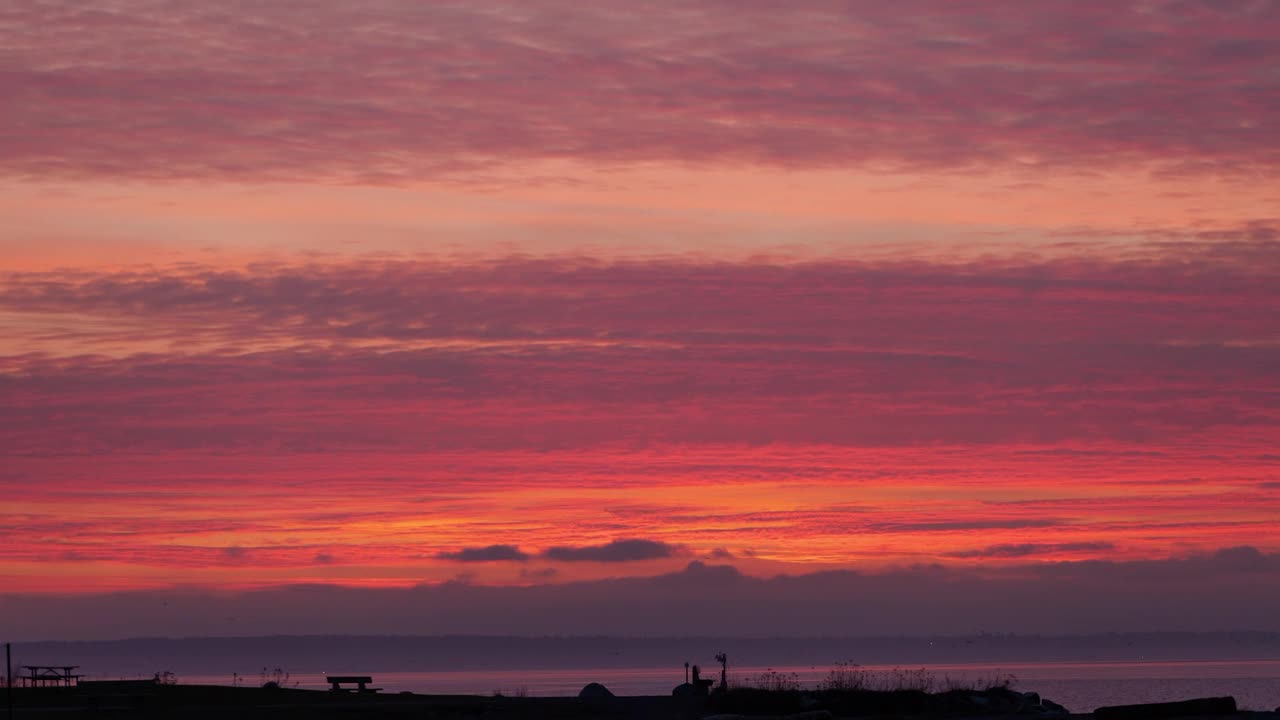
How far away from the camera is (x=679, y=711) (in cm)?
5466

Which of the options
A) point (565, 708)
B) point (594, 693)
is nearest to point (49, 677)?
point (594, 693)

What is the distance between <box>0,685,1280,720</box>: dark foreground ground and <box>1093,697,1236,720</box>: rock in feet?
0.56

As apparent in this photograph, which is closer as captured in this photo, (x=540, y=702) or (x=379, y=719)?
(x=379, y=719)

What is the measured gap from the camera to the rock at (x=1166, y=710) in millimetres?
49775

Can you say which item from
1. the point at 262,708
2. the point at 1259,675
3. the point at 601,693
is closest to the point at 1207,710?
the point at 601,693

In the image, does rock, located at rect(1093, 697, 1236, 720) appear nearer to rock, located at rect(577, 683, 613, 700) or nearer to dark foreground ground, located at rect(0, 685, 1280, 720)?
dark foreground ground, located at rect(0, 685, 1280, 720)

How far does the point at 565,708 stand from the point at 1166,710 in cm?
1790

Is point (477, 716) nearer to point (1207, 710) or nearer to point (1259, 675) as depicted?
point (1207, 710)

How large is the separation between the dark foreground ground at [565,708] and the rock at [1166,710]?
6.7 inches

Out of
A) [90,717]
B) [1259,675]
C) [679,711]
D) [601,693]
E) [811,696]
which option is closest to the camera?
[90,717]

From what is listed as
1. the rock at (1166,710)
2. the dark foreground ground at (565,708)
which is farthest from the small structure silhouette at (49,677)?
the rock at (1166,710)

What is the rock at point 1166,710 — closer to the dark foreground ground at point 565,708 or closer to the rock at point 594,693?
the dark foreground ground at point 565,708

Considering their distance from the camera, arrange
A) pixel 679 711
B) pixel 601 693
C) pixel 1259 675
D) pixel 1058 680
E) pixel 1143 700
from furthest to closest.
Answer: pixel 1259 675 → pixel 1058 680 → pixel 1143 700 → pixel 601 693 → pixel 679 711

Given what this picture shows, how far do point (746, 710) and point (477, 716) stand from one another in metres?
8.59
